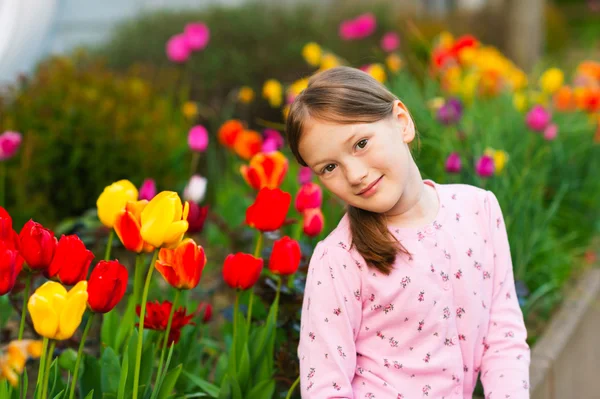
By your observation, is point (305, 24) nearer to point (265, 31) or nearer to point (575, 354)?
point (265, 31)

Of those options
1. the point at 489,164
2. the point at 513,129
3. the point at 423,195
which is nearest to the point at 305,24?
the point at 513,129

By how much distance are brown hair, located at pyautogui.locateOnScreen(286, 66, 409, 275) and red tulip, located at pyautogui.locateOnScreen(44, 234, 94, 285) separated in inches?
18.2

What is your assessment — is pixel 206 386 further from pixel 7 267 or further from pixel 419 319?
pixel 7 267

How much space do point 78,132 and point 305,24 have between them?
2.62 m

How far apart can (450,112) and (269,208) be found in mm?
1468

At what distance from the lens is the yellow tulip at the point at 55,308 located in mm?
1285

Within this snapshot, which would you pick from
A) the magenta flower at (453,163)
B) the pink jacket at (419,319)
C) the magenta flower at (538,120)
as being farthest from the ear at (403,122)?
the magenta flower at (538,120)

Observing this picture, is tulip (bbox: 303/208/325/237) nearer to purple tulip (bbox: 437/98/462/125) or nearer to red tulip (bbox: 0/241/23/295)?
red tulip (bbox: 0/241/23/295)

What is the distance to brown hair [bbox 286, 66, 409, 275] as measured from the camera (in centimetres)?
158

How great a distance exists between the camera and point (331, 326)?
1.60 m

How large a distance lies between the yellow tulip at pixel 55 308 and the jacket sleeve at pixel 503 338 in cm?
91

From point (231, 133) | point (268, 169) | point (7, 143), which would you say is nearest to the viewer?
point (268, 169)

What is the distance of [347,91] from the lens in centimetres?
159

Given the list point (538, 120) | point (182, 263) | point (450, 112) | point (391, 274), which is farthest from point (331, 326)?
point (538, 120)
